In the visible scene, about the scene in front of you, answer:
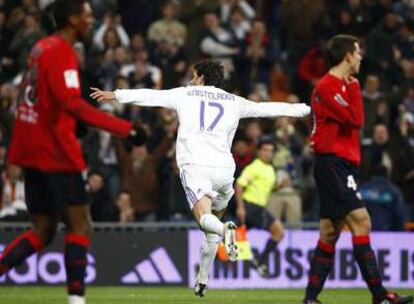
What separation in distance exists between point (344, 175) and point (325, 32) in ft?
38.4

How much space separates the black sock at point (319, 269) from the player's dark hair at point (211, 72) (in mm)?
1962

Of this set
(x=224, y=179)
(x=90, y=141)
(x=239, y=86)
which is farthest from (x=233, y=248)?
(x=239, y=86)

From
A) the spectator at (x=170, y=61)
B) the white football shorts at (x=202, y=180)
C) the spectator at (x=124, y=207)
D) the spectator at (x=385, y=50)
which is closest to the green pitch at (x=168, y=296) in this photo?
the white football shorts at (x=202, y=180)

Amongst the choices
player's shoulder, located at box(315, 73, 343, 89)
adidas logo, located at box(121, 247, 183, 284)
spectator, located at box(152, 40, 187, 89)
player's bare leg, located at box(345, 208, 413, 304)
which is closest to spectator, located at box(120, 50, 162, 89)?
spectator, located at box(152, 40, 187, 89)

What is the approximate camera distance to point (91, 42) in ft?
76.3

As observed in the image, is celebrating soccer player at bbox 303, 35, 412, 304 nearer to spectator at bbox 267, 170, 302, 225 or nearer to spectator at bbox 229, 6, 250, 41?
spectator at bbox 267, 170, 302, 225

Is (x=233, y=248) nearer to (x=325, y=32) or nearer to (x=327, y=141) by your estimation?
(x=327, y=141)

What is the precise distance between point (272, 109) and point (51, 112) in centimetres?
334

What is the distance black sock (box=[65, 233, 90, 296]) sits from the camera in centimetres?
967

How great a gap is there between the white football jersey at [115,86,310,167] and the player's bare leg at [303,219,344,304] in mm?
1241

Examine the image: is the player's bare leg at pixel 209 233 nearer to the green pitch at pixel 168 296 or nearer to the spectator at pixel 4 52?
the green pitch at pixel 168 296

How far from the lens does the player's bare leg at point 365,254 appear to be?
11602 mm

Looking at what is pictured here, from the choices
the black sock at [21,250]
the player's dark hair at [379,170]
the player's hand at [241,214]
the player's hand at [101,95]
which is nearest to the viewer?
the black sock at [21,250]

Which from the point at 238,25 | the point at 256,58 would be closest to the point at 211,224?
the point at 256,58
